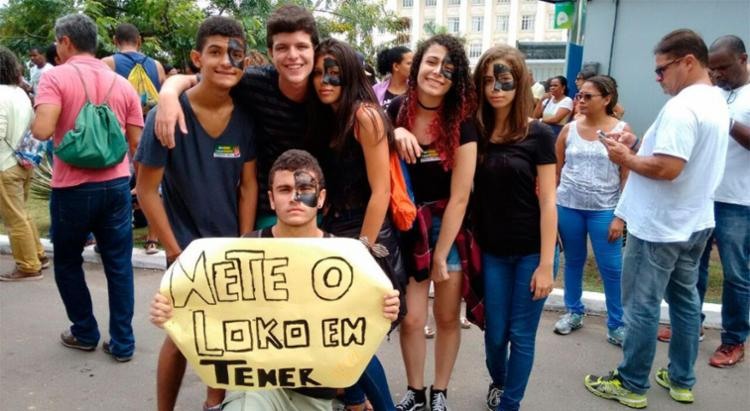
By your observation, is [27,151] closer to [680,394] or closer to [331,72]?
[331,72]

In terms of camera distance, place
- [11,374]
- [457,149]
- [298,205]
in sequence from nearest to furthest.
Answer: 1. [298,205]
2. [457,149]
3. [11,374]

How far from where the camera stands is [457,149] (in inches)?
106

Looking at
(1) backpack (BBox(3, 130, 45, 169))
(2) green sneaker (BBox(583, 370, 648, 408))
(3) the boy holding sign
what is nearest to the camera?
(3) the boy holding sign

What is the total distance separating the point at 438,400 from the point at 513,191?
1202mm

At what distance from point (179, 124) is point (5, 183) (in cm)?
325

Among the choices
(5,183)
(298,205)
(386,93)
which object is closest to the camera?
(298,205)

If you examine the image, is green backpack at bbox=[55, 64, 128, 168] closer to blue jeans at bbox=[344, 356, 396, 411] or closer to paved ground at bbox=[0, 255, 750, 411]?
paved ground at bbox=[0, 255, 750, 411]

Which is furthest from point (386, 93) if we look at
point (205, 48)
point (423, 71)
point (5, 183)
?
point (5, 183)

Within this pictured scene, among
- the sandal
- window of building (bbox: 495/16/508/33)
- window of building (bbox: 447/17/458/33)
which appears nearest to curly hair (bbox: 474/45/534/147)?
the sandal

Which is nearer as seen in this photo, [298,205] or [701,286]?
[298,205]

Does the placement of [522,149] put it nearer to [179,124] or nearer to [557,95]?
[179,124]

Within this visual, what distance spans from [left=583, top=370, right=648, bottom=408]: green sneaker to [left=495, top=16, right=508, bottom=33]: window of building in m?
69.3

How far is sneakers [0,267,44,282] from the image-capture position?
505cm

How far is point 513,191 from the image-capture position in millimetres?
2793
